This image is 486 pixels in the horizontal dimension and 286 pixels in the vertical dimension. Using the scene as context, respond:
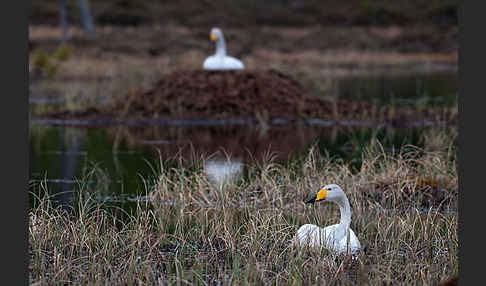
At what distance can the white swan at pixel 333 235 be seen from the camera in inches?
345

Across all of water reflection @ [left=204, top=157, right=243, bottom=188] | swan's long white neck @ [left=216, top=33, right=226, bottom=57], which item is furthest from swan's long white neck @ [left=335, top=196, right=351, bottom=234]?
swan's long white neck @ [left=216, top=33, right=226, bottom=57]

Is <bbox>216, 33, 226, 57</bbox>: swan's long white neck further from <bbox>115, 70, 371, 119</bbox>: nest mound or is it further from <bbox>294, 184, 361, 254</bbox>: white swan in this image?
<bbox>294, 184, 361, 254</bbox>: white swan

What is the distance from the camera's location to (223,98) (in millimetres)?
23609

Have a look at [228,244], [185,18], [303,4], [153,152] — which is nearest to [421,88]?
[153,152]

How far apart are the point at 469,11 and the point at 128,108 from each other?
60.7 ft

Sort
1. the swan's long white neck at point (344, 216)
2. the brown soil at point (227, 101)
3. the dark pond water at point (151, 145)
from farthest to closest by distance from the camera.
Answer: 1. the brown soil at point (227, 101)
2. the dark pond water at point (151, 145)
3. the swan's long white neck at point (344, 216)

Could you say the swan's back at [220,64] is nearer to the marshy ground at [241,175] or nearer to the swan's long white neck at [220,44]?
the swan's long white neck at [220,44]

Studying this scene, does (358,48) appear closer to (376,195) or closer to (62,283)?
(376,195)

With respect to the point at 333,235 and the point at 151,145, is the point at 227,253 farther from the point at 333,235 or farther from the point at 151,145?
the point at 151,145

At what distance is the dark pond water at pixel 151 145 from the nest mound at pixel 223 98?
849 mm

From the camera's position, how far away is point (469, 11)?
20.0 feet

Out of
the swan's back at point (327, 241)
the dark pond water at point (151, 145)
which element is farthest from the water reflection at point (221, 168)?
the swan's back at point (327, 241)

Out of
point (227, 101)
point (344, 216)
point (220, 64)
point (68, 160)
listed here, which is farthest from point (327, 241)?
point (220, 64)

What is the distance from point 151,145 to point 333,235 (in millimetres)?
11053
